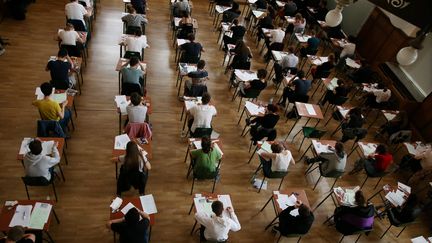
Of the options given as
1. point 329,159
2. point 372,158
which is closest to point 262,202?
point 329,159

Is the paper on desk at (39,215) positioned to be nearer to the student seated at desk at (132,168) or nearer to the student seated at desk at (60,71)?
the student seated at desk at (132,168)

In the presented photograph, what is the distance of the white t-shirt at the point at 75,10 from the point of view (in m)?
8.84

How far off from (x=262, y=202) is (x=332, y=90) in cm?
402

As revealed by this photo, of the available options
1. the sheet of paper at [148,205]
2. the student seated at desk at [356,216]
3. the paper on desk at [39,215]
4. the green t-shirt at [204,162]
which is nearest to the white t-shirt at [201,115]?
the green t-shirt at [204,162]

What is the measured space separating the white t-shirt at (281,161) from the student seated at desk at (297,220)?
3.22ft

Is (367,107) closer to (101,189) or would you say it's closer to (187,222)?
(187,222)

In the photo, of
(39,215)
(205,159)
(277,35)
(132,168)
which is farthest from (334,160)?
(39,215)

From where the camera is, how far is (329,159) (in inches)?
281

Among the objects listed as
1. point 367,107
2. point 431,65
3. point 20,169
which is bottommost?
point 20,169

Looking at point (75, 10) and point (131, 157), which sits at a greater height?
point (75, 10)

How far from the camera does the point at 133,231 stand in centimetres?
469

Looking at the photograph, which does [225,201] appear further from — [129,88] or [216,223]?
[129,88]

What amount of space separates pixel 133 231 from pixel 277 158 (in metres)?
3.07

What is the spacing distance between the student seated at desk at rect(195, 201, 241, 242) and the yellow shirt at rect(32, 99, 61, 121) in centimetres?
323
